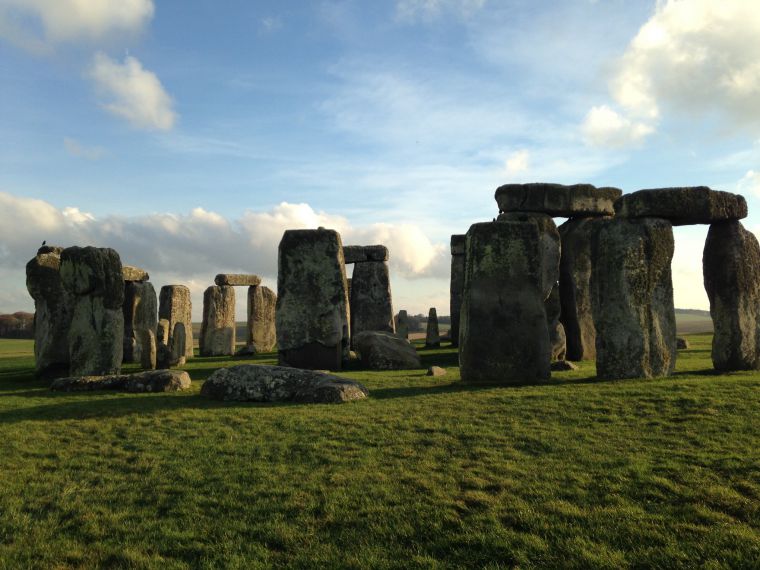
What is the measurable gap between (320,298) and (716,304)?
29.0 ft

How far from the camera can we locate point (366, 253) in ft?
81.1

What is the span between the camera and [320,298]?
1586 cm

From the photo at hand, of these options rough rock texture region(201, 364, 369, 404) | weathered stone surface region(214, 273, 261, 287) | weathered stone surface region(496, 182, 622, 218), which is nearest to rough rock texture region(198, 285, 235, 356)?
weathered stone surface region(214, 273, 261, 287)

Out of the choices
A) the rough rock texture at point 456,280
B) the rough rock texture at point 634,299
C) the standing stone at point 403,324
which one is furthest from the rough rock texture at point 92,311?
the standing stone at point 403,324

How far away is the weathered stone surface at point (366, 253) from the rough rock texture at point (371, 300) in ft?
0.93

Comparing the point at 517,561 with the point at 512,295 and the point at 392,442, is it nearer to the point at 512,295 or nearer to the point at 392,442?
the point at 392,442

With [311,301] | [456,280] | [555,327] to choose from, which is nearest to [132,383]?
[311,301]

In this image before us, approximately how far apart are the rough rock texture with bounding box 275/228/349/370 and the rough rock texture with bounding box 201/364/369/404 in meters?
5.12

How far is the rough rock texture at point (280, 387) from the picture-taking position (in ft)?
32.0

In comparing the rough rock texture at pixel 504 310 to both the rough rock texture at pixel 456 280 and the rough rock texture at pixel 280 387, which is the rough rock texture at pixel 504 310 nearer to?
the rough rock texture at pixel 280 387

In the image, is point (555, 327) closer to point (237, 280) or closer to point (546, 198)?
point (546, 198)

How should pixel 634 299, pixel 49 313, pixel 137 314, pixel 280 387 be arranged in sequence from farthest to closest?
1. pixel 137 314
2. pixel 49 313
3. pixel 634 299
4. pixel 280 387

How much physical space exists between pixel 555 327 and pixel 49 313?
1277cm

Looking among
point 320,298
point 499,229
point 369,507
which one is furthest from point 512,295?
point 369,507
